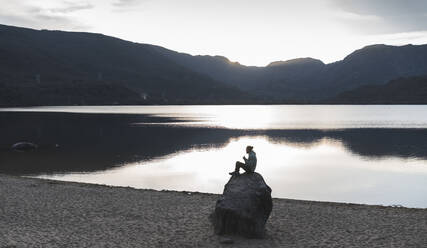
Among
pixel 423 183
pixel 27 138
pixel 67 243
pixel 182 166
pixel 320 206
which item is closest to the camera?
pixel 67 243

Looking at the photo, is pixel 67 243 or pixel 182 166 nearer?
pixel 67 243

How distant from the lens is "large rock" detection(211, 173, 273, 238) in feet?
67.9

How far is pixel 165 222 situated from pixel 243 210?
18.7ft

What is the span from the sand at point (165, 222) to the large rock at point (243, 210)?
1.94 feet

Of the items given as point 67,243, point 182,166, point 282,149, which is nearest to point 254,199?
point 67,243

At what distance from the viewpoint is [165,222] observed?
24.1 metres

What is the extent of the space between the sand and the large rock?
590 millimetres

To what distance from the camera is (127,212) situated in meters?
26.7

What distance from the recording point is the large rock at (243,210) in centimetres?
2069

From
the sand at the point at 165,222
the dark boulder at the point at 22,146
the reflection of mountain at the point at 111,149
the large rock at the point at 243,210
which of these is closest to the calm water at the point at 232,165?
the reflection of mountain at the point at 111,149

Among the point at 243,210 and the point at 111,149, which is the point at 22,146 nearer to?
the point at 111,149

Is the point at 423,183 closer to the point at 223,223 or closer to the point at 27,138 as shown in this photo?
the point at 223,223

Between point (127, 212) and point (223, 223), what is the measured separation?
8333 mm

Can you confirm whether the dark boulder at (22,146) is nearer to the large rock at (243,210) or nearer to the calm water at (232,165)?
the calm water at (232,165)
